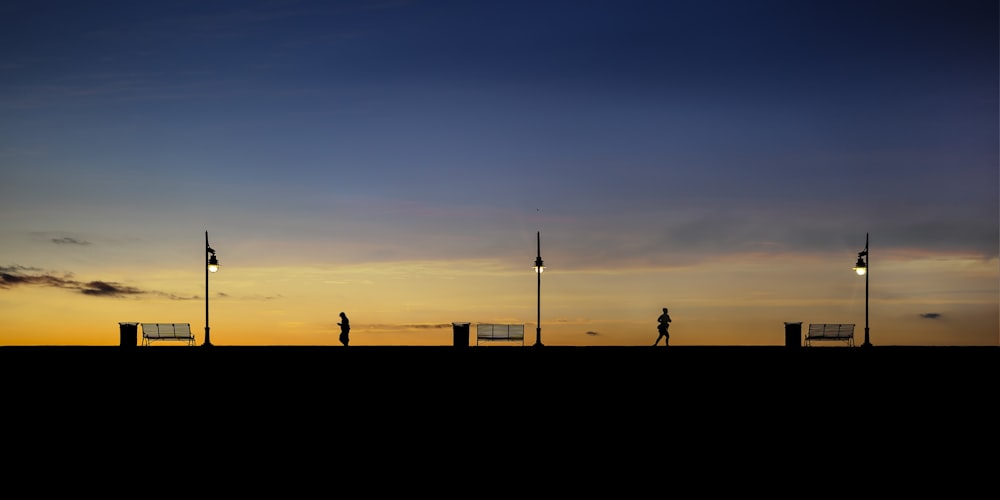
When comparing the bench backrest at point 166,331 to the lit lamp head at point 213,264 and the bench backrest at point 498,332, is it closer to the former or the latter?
the lit lamp head at point 213,264

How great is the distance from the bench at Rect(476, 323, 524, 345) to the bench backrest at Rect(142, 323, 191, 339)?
36.5 feet

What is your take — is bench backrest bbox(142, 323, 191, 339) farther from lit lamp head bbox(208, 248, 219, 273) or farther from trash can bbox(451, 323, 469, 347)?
trash can bbox(451, 323, 469, 347)

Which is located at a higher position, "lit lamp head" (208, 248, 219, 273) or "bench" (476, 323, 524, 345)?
"lit lamp head" (208, 248, 219, 273)

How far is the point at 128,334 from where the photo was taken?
37.4 metres

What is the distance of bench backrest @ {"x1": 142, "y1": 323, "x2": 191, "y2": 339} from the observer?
128 feet

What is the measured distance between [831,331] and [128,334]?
25941 millimetres

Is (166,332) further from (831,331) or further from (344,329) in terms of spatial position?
(831,331)

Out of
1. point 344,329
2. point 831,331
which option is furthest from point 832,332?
point 344,329
